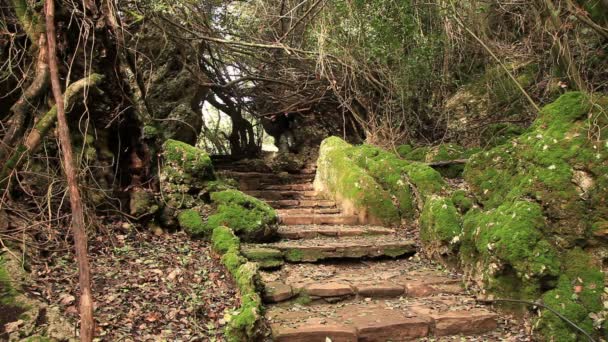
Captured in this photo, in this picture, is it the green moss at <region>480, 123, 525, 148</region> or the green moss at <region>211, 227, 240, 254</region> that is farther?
the green moss at <region>480, 123, 525, 148</region>

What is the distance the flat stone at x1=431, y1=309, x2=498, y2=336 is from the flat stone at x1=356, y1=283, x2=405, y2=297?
1.95 feet

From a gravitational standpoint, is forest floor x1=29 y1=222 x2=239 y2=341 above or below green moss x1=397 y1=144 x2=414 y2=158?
below

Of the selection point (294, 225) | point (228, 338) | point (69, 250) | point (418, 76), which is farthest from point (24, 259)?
point (418, 76)

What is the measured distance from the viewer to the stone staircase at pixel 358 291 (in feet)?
12.6

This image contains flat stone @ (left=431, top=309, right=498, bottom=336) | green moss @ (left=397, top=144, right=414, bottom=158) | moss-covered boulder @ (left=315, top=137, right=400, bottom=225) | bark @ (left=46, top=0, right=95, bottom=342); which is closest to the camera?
bark @ (left=46, top=0, right=95, bottom=342)

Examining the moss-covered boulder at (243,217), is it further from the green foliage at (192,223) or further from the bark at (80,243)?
the bark at (80,243)

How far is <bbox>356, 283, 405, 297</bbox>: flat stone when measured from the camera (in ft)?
14.8

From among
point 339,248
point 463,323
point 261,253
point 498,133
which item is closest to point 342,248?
point 339,248

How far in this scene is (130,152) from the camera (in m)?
5.29

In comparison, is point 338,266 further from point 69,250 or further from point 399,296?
point 69,250

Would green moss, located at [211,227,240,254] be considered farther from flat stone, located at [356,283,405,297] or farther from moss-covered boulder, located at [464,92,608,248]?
moss-covered boulder, located at [464,92,608,248]

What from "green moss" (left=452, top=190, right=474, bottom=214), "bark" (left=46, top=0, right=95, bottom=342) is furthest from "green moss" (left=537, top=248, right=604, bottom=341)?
"bark" (left=46, top=0, right=95, bottom=342)

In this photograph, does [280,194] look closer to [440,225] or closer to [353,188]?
[353,188]

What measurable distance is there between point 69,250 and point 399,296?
3263 millimetres
